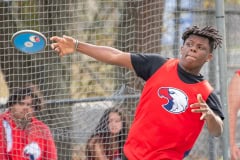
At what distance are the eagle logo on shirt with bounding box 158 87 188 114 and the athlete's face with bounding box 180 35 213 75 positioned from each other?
0.25m

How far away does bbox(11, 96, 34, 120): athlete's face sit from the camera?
26.1 feet

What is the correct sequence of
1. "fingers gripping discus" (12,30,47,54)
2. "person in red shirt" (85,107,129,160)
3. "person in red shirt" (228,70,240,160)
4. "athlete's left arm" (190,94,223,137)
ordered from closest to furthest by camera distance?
"athlete's left arm" (190,94,223,137) → "fingers gripping discus" (12,30,47,54) → "person in red shirt" (228,70,240,160) → "person in red shirt" (85,107,129,160)

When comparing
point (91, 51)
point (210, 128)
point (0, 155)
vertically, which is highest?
point (91, 51)

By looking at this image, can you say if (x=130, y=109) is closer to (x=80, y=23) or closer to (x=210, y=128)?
(x=80, y=23)

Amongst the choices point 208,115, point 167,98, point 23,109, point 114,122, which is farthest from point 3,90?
point 208,115

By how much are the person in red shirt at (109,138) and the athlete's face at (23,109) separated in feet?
2.57

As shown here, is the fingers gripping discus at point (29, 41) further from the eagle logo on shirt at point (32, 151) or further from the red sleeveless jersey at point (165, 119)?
the eagle logo on shirt at point (32, 151)

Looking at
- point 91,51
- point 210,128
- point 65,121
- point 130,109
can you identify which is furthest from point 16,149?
point 210,128

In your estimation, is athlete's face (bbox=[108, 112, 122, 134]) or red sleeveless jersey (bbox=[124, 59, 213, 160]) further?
athlete's face (bbox=[108, 112, 122, 134])

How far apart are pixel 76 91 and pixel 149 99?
3.59 meters

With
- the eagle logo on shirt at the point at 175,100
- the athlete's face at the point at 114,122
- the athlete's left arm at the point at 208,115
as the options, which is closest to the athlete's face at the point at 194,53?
the eagle logo on shirt at the point at 175,100

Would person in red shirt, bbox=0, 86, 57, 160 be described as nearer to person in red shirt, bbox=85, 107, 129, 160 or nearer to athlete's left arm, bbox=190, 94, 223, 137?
person in red shirt, bbox=85, 107, 129, 160

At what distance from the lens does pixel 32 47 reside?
681 cm

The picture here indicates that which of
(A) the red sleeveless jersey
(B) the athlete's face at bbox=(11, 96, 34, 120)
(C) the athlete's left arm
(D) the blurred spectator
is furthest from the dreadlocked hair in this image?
(D) the blurred spectator
